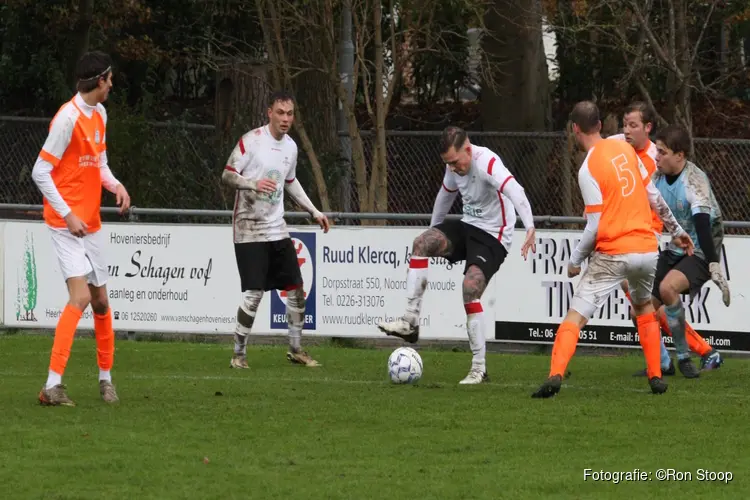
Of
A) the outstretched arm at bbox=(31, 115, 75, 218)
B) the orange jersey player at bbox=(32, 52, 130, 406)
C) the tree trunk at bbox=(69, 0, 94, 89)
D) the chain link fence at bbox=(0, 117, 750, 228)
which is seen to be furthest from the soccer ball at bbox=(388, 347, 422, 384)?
the tree trunk at bbox=(69, 0, 94, 89)

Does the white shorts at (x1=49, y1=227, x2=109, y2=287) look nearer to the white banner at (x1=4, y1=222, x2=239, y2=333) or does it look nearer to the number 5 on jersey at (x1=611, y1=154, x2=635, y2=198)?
the number 5 on jersey at (x1=611, y1=154, x2=635, y2=198)

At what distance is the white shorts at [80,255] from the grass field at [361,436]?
890mm

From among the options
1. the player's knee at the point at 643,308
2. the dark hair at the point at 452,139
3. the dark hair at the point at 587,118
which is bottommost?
the player's knee at the point at 643,308

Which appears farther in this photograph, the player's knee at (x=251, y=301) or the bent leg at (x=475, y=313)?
the player's knee at (x=251, y=301)

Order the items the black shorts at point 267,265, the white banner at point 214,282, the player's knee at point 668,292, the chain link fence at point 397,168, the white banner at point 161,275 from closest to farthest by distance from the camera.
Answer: the player's knee at point 668,292
the black shorts at point 267,265
the white banner at point 214,282
the white banner at point 161,275
the chain link fence at point 397,168

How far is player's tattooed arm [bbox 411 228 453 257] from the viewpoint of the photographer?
1112 centimetres

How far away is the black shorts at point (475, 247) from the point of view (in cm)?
1110

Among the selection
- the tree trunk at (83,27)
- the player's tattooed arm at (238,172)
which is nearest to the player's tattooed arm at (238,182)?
the player's tattooed arm at (238,172)

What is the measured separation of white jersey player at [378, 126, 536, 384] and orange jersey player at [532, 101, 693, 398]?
0.98m

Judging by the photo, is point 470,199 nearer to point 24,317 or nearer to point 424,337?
point 424,337

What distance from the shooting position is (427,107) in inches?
1074

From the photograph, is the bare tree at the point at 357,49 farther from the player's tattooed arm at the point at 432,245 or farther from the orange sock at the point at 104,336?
the orange sock at the point at 104,336

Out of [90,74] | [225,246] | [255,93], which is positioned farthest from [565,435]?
[255,93]

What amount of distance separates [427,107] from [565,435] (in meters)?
19.0
